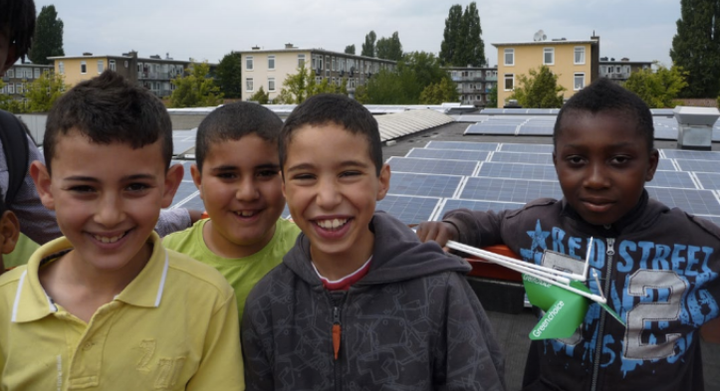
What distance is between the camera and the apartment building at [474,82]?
3696 inches

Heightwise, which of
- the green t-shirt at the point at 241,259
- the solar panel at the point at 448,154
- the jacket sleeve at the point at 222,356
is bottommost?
the jacket sleeve at the point at 222,356

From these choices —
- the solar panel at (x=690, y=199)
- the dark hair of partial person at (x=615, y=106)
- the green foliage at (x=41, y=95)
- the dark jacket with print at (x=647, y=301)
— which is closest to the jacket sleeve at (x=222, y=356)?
the dark jacket with print at (x=647, y=301)

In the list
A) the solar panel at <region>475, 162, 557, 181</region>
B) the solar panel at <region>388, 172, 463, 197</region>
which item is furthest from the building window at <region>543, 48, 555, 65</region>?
the solar panel at <region>388, 172, 463, 197</region>

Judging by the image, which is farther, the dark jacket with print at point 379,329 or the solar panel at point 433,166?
the solar panel at point 433,166

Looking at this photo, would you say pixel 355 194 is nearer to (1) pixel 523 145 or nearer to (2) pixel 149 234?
(2) pixel 149 234

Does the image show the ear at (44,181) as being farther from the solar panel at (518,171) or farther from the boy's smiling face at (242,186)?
the solar panel at (518,171)

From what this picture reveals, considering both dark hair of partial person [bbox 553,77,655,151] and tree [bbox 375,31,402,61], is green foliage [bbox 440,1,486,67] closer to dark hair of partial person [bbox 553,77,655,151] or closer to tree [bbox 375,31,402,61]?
tree [bbox 375,31,402,61]

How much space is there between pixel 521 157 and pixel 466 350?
7753mm

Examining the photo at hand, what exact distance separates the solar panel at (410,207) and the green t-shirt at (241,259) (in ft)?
8.81

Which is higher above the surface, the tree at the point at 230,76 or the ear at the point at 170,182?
the tree at the point at 230,76

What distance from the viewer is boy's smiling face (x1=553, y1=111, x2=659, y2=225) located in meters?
2.51

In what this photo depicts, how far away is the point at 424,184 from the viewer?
7141 mm

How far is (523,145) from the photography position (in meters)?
10.9

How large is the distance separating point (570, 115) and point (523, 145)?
853cm
